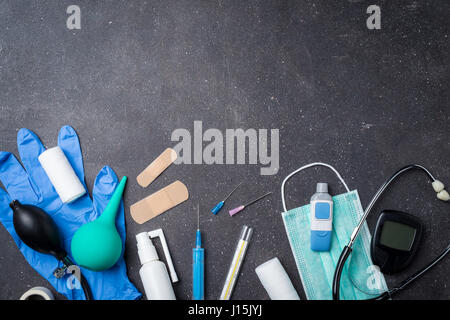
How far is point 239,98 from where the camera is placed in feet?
3.58

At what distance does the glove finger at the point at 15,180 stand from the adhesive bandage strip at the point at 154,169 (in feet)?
1.04

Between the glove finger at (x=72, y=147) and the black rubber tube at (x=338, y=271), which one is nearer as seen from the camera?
the black rubber tube at (x=338, y=271)

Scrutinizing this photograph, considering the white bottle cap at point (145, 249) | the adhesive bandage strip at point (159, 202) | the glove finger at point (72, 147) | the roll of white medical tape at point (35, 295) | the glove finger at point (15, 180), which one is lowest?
the roll of white medical tape at point (35, 295)

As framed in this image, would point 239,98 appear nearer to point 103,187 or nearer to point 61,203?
point 103,187

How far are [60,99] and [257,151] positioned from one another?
63 cm

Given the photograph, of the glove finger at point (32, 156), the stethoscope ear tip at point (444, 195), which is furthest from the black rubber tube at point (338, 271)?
the glove finger at point (32, 156)

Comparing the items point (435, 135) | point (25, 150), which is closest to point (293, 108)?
point (435, 135)

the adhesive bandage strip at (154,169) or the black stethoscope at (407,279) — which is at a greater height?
the adhesive bandage strip at (154,169)

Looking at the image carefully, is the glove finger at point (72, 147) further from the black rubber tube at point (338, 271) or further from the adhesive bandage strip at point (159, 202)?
the black rubber tube at point (338, 271)

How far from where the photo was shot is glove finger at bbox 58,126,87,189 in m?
1.09

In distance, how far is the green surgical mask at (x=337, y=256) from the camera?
1026 millimetres

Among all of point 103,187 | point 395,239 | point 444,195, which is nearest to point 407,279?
point 395,239

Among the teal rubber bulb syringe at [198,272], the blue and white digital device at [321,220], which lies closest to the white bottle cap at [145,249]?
the teal rubber bulb syringe at [198,272]
